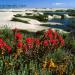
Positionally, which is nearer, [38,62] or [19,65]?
[19,65]

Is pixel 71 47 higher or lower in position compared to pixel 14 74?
lower

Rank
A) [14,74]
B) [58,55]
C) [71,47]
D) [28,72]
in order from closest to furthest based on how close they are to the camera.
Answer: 1. [14,74]
2. [28,72]
3. [58,55]
4. [71,47]

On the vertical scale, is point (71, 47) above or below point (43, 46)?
below

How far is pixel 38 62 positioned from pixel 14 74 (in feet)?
7.34

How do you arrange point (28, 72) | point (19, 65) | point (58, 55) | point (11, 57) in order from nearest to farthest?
1. point (28, 72)
2. point (19, 65)
3. point (11, 57)
4. point (58, 55)

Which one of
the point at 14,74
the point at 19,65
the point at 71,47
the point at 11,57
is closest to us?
the point at 14,74

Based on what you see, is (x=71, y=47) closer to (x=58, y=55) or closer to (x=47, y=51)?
(x=58, y=55)

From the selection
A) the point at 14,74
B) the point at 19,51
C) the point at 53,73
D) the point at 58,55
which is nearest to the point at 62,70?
the point at 53,73

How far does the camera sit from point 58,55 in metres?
11.4

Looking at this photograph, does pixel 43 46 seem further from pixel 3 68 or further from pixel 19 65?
pixel 3 68

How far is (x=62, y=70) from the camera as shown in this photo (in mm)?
7758

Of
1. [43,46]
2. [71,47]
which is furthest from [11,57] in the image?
[71,47]

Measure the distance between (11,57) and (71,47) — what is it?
572 centimetres

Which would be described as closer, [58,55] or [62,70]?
[62,70]
